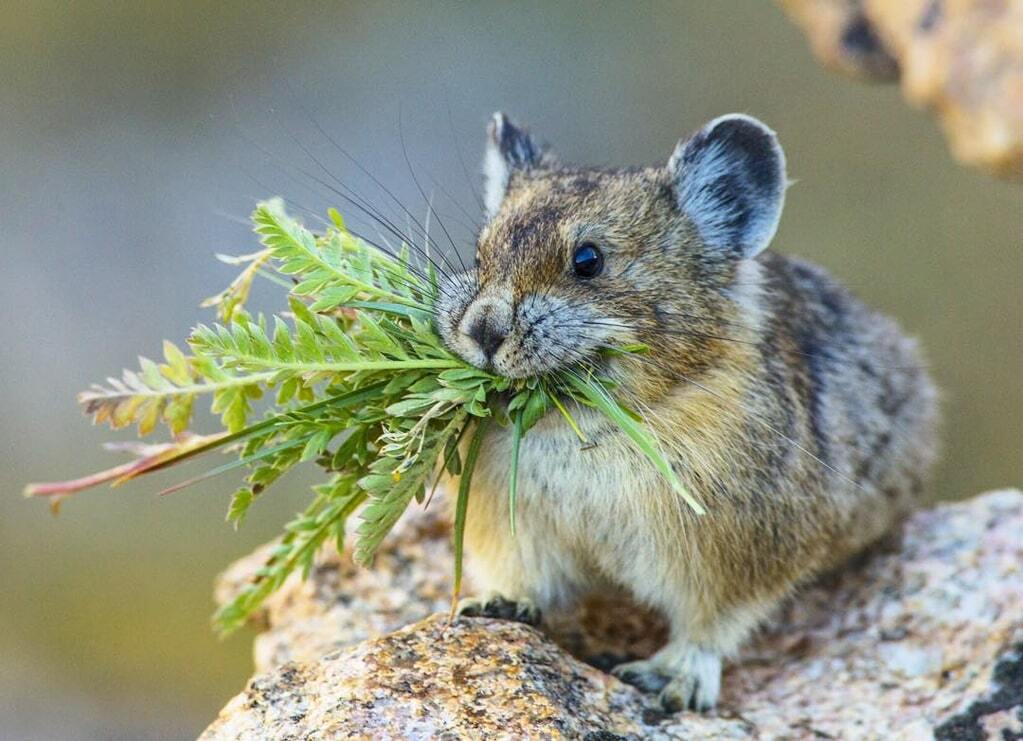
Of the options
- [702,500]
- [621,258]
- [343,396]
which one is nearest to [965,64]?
[621,258]

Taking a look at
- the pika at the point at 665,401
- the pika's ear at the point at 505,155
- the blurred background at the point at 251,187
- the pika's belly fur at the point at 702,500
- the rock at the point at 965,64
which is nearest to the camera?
the pika at the point at 665,401

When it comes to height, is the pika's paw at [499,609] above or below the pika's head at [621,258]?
below

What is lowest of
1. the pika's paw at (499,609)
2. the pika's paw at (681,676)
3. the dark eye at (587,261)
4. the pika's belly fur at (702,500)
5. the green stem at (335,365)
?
the pika's paw at (681,676)

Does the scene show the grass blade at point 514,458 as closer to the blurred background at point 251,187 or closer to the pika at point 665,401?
the pika at point 665,401

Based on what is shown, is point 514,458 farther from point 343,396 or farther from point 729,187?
point 729,187

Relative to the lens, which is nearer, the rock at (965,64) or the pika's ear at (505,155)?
the pika's ear at (505,155)

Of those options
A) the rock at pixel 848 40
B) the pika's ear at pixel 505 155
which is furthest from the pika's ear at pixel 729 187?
the rock at pixel 848 40

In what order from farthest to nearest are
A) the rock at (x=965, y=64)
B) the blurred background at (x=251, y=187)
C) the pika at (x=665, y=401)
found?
the blurred background at (x=251, y=187) < the rock at (x=965, y=64) < the pika at (x=665, y=401)
